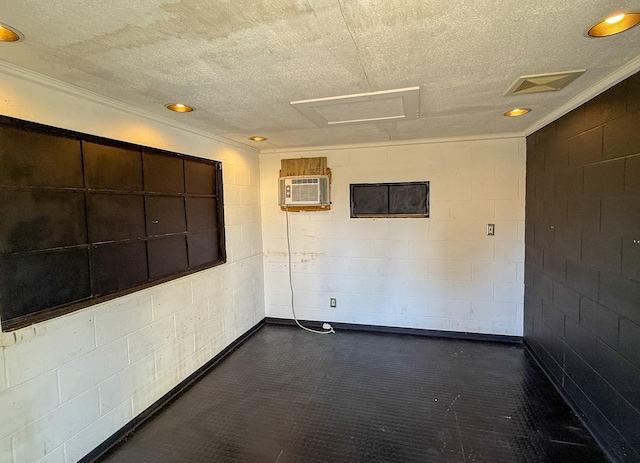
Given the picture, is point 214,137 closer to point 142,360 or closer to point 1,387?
point 142,360

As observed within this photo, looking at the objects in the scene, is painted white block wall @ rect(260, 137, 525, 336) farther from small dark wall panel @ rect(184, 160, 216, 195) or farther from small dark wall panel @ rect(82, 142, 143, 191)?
small dark wall panel @ rect(82, 142, 143, 191)

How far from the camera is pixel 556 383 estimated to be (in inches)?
107

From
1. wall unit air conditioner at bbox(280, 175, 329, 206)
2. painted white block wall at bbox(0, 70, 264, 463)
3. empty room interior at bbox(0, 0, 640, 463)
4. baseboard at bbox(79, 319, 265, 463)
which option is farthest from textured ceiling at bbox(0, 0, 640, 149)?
baseboard at bbox(79, 319, 265, 463)

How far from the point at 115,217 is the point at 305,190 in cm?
214

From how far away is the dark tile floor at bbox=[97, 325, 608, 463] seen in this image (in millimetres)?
2076

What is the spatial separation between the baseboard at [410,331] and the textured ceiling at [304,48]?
2.50 meters

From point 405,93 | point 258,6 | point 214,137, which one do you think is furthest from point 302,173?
point 258,6

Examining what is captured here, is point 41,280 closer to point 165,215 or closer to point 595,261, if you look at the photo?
point 165,215

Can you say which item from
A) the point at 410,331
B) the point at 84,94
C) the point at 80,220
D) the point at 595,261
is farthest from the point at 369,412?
the point at 84,94

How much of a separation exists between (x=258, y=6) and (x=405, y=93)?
122 cm

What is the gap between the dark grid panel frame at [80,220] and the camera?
169cm

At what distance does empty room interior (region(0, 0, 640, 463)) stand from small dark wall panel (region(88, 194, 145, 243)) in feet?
0.05

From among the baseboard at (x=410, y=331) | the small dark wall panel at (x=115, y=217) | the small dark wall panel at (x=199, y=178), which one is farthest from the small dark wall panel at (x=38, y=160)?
the baseboard at (x=410, y=331)

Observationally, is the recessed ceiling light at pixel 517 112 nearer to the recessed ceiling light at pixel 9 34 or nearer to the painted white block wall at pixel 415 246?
the painted white block wall at pixel 415 246
